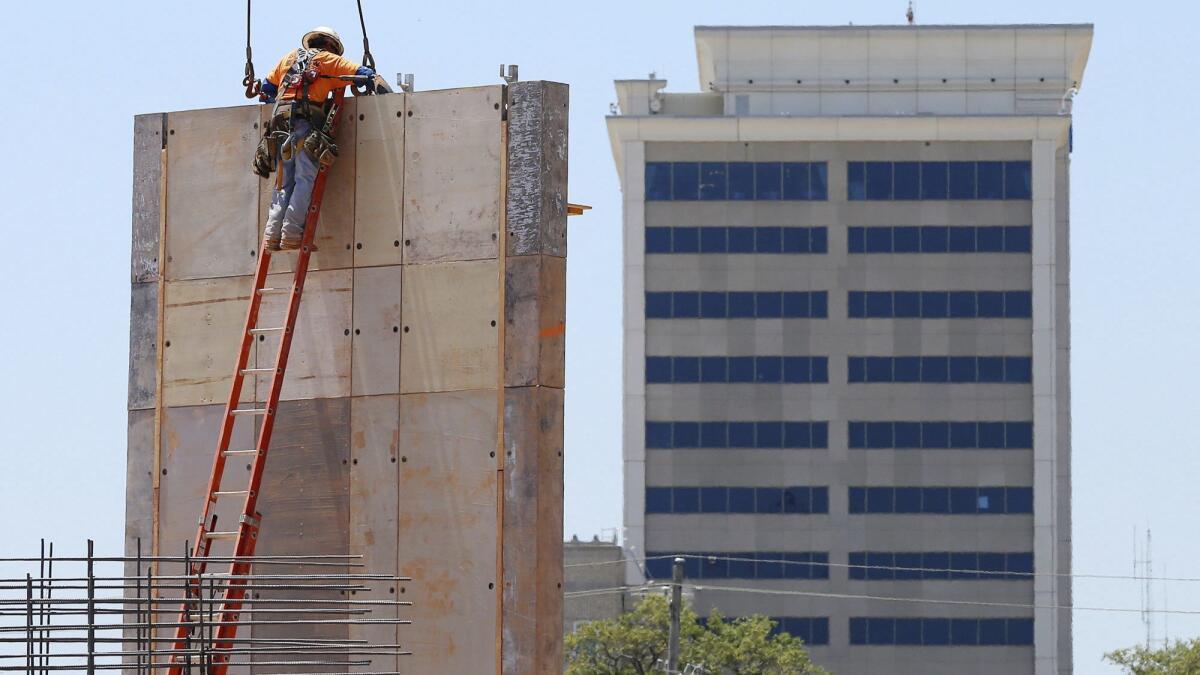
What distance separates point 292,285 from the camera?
78.8 feet

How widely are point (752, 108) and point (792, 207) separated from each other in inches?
204

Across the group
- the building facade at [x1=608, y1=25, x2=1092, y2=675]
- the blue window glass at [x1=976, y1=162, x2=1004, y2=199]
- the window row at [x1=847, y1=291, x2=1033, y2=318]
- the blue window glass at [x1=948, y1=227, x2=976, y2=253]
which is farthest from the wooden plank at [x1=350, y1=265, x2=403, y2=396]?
the blue window glass at [x1=976, y1=162, x2=1004, y2=199]

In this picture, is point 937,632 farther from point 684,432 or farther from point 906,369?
point 684,432

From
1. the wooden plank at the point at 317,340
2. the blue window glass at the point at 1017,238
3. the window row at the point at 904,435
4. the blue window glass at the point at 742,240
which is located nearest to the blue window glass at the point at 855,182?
the blue window glass at the point at 742,240

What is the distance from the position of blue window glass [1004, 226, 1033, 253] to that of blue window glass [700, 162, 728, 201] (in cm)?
1375

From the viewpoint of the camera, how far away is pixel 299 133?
23.7m

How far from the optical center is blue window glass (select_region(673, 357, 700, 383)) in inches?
4732

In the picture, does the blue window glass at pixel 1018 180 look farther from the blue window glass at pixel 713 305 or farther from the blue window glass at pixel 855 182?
the blue window glass at pixel 713 305

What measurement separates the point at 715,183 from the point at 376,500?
321ft

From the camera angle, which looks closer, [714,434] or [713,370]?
[714,434]

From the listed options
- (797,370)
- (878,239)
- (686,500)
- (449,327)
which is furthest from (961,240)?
(449,327)

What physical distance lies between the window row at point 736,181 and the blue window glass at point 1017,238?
8954 millimetres

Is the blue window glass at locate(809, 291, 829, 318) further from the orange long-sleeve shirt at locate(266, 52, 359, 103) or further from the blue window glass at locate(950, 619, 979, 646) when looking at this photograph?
the orange long-sleeve shirt at locate(266, 52, 359, 103)

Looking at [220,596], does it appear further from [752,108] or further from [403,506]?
[752,108]
